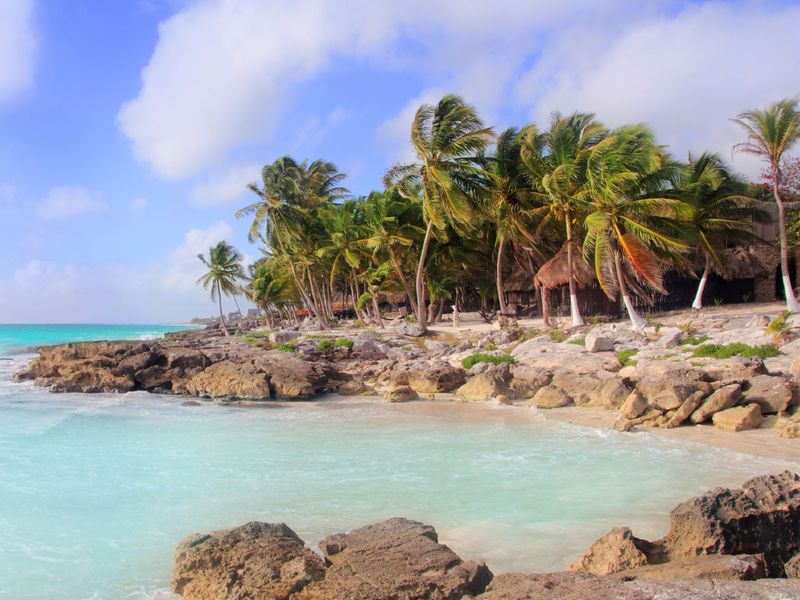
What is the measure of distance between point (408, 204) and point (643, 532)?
1080 inches

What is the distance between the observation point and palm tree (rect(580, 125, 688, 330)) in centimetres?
1981

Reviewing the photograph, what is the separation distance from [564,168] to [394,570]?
824 inches

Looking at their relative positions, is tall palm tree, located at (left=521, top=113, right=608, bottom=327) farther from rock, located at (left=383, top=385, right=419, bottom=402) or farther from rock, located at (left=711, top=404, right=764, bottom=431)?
rock, located at (left=711, top=404, right=764, bottom=431)

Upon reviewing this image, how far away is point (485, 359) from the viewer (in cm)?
1847

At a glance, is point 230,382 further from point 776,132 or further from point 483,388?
point 776,132

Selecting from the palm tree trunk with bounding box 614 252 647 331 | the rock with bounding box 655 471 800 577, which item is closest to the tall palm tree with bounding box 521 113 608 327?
the palm tree trunk with bounding box 614 252 647 331

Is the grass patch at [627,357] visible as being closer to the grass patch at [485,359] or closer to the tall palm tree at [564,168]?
the grass patch at [485,359]

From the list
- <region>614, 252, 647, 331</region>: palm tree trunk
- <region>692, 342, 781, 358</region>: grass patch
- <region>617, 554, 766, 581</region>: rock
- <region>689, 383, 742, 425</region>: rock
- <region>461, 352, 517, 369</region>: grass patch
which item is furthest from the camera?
<region>614, 252, 647, 331</region>: palm tree trunk

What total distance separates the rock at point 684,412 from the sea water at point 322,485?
0.70m

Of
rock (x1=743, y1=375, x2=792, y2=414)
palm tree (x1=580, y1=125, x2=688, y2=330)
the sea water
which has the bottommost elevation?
the sea water

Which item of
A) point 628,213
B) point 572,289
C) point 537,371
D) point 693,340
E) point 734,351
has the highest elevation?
point 628,213

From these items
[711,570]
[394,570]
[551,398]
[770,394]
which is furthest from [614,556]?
[551,398]

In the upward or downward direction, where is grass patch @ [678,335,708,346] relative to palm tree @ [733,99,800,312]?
downward

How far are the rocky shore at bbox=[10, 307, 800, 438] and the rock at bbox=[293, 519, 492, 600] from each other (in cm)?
737
